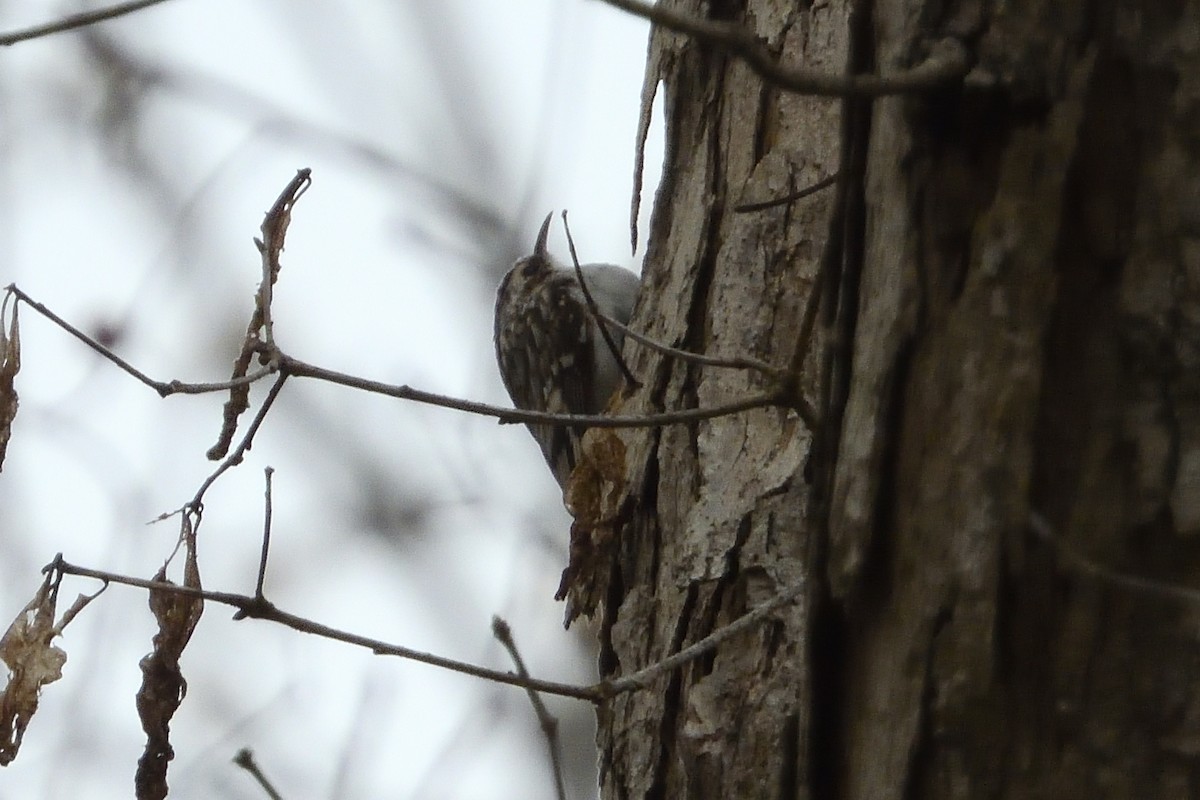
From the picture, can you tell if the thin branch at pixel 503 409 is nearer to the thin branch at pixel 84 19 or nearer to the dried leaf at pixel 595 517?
the thin branch at pixel 84 19

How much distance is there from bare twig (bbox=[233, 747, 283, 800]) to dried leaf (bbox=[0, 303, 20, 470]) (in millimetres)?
481

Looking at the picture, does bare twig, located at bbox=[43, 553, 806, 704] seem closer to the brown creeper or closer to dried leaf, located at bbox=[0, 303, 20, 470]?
dried leaf, located at bbox=[0, 303, 20, 470]

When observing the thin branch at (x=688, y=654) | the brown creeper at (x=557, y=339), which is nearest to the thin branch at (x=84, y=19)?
the thin branch at (x=688, y=654)

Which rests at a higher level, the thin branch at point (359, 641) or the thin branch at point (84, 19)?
the thin branch at point (84, 19)

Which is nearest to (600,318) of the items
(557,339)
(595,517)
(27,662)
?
(595,517)

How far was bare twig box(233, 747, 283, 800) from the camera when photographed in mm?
1420

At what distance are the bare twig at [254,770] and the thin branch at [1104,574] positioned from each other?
85cm

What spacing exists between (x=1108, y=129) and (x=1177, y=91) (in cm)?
5

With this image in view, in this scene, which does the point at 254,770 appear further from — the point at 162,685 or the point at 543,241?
the point at 543,241

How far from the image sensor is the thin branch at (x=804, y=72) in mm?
772

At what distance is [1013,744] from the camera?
980 millimetres

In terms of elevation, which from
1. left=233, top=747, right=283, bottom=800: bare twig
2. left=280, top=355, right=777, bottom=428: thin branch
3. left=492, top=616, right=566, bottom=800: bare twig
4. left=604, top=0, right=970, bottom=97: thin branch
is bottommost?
left=233, top=747, right=283, bottom=800: bare twig

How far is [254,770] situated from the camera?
1425mm

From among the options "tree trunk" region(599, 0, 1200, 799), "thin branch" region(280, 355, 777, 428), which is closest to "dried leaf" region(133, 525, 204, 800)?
"thin branch" region(280, 355, 777, 428)
